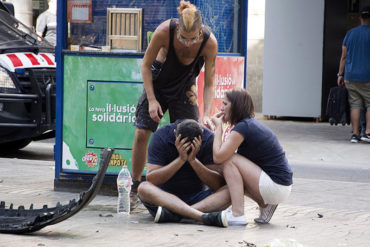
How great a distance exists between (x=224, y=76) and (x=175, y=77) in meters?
1.04

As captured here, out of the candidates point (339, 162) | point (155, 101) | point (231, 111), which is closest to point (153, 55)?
point (155, 101)

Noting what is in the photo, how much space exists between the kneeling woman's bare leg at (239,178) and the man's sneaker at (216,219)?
0.17 m

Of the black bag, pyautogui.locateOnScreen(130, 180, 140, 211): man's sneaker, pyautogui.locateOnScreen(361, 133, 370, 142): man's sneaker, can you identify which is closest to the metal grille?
pyautogui.locateOnScreen(130, 180, 140, 211): man's sneaker

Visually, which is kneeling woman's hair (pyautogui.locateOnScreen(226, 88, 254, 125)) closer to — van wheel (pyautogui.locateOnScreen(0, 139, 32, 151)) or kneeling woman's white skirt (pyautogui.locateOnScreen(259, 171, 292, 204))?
kneeling woman's white skirt (pyautogui.locateOnScreen(259, 171, 292, 204))

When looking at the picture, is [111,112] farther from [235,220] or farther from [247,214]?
[235,220]

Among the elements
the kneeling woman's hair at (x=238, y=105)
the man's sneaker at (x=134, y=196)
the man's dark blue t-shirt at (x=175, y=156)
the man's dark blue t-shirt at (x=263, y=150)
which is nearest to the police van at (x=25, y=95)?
the man's sneaker at (x=134, y=196)

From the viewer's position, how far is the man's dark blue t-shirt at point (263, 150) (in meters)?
5.94

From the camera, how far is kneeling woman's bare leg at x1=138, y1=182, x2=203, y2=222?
19.2 feet

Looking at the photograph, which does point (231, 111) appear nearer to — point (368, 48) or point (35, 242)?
point (35, 242)

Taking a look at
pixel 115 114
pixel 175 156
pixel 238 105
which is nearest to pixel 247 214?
pixel 175 156

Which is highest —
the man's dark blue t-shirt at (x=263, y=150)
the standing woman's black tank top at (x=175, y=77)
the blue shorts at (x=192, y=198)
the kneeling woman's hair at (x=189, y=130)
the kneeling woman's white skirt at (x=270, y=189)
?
the standing woman's black tank top at (x=175, y=77)

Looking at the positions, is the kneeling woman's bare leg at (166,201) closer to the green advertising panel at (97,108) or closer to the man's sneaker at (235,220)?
the man's sneaker at (235,220)

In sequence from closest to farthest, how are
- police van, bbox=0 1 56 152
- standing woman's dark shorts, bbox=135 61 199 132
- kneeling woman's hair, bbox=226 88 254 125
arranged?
kneeling woman's hair, bbox=226 88 254 125, standing woman's dark shorts, bbox=135 61 199 132, police van, bbox=0 1 56 152

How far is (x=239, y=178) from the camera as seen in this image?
5926 mm
